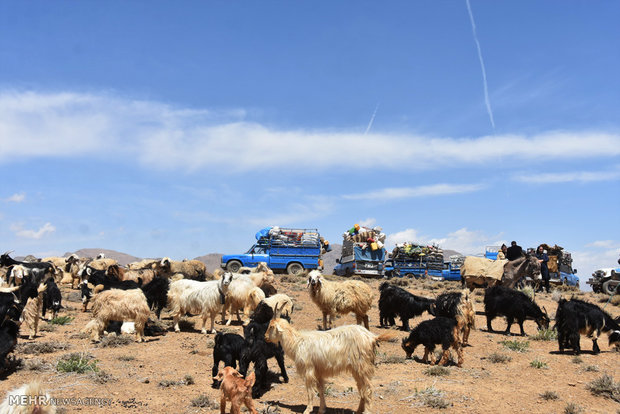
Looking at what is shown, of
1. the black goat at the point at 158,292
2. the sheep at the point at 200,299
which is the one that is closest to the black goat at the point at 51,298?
the black goat at the point at 158,292

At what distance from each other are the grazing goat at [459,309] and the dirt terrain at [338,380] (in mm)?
783

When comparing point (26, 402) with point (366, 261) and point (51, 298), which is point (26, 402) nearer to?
point (51, 298)

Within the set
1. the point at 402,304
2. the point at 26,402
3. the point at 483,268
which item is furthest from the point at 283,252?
the point at 26,402

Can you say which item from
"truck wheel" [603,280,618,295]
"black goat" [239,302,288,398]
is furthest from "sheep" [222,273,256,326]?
"truck wheel" [603,280,618,295]

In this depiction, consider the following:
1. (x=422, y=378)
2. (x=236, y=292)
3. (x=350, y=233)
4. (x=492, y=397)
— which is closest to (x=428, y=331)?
(x=422, y=378)

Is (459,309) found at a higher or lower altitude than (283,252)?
lower

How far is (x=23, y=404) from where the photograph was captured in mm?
4434

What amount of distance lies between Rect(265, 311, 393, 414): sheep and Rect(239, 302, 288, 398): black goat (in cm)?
125

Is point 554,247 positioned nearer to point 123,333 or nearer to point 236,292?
point 236,292

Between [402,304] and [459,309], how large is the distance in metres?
2.89

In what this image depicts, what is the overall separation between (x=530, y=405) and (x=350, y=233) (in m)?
27.3

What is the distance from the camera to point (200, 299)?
13.7 meters

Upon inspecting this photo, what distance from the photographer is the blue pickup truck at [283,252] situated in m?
31.8

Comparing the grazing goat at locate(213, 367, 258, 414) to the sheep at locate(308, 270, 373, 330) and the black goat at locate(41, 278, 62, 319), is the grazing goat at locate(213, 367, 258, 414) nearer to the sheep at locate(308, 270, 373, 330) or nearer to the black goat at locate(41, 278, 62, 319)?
the sheep at locate(308, 270, 373, 330)
